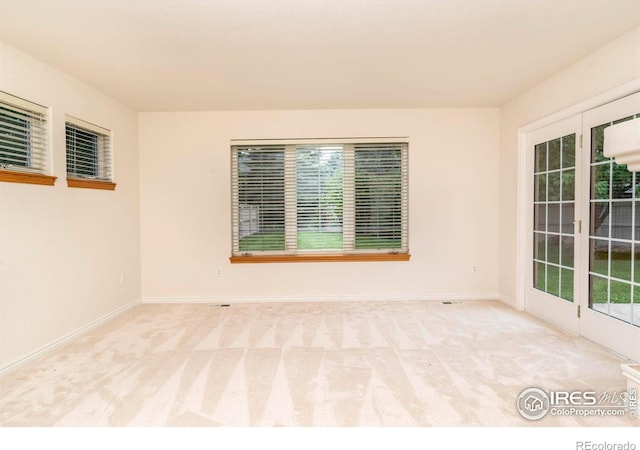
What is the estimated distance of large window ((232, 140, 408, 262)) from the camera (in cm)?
476

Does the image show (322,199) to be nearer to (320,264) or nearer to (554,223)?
(320,264)

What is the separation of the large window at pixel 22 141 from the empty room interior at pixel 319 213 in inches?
0.7

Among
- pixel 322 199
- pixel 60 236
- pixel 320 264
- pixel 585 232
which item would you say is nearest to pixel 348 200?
pixel 322 199

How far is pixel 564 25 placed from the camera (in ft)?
8.38

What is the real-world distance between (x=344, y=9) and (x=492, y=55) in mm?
1520

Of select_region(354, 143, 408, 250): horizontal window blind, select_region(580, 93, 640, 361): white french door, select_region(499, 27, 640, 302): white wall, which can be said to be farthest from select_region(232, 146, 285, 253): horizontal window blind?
select_region(580, 93, 640, 361): white french door

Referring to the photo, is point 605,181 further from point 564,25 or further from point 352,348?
point 352,348

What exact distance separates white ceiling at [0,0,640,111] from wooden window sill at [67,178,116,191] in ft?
3.30

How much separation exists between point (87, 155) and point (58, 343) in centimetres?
192

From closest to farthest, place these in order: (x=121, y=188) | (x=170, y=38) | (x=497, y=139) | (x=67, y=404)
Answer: (x=67, y=404), (x=170, y=38), (x=121, y=188), (x=497, y=139)

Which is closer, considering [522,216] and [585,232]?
[585,232]

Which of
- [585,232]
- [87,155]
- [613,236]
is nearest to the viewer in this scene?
[613,236]

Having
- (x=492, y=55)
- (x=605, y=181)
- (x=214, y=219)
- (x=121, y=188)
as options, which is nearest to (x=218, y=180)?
(x=214, y=219)

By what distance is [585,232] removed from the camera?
10.5 feet
